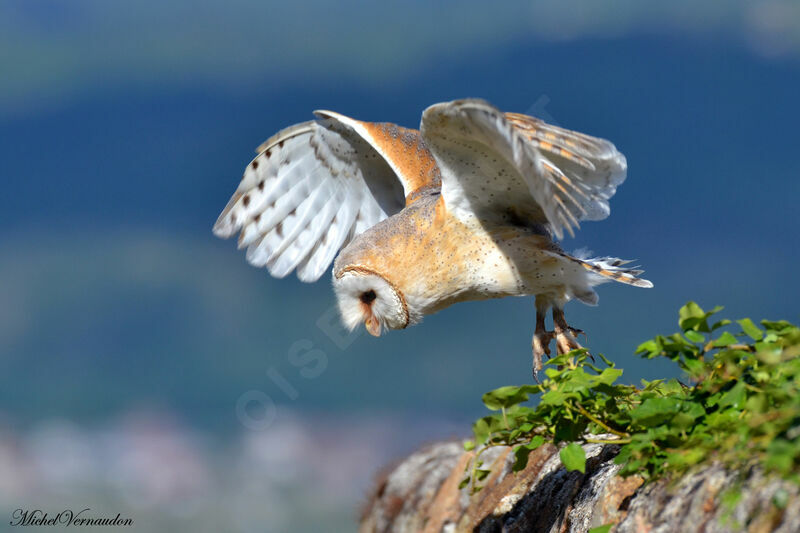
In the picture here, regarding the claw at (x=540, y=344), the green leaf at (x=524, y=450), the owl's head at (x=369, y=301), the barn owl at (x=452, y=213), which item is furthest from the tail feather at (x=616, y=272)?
the green leaf at (x=524, y=450)

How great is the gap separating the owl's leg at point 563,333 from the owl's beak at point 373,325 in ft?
2.85

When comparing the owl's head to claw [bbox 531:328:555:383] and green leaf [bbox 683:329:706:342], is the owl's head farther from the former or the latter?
green leaf [bbox 683:329:706:342]

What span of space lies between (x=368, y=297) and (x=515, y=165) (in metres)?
1.08

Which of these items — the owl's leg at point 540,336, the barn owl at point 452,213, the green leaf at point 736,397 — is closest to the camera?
the green leaf at point 736,397

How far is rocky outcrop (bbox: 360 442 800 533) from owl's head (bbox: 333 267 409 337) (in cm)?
89

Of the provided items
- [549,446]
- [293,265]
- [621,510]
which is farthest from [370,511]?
[621,510]

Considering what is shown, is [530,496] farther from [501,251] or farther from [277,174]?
[277,174]

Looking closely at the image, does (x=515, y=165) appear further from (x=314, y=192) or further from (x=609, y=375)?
(x=314, y=192)

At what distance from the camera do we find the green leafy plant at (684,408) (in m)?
1.95

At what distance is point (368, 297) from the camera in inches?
149

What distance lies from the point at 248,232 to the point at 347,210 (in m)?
0.63

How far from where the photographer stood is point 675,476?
7.16 ft

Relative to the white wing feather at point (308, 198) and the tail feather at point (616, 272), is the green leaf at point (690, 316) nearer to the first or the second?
the tail feather at point (616, 272)

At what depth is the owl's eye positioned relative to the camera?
375 cm
